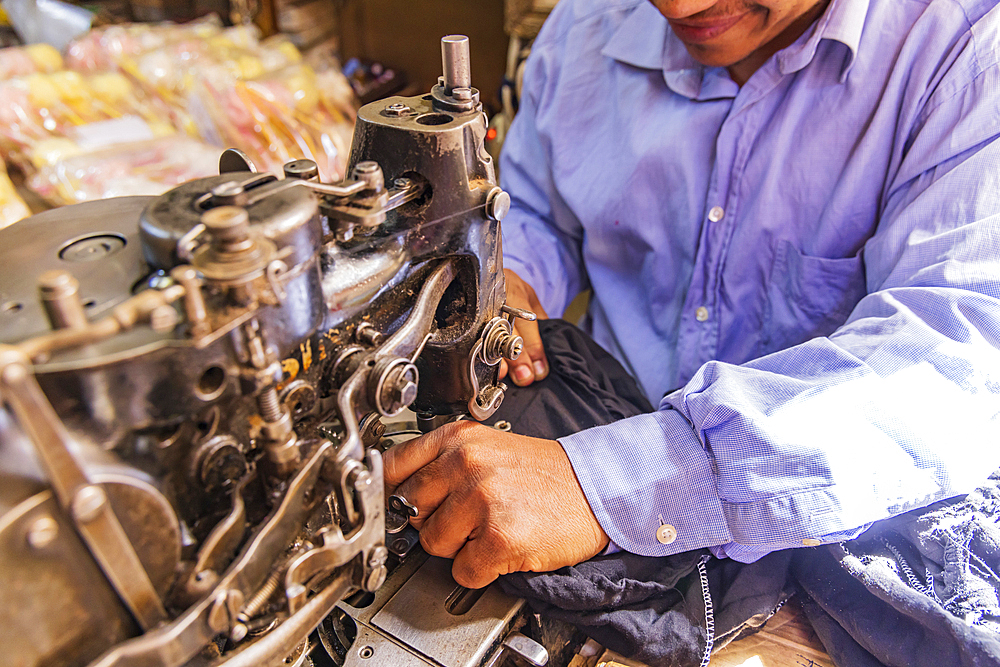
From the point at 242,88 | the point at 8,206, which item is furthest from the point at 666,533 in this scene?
the point at 242,88

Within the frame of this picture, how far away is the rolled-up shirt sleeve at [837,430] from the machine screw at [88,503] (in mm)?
607

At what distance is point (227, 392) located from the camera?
59cm

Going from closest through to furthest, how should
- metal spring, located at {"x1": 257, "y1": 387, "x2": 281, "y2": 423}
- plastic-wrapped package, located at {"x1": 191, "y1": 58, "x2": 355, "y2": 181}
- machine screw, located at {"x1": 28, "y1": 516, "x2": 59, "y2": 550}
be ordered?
machine screw, located at {"x1": 28, "y1": 516, "x2": 59, "y2": 550}
metal spring, located at {"x1": 257, "y1": 387, "x2": 281, "y2": 423}
plastic-wrapped package, located at {"x1": 191, "y1": 58, "x2": 355, "y2": 181}

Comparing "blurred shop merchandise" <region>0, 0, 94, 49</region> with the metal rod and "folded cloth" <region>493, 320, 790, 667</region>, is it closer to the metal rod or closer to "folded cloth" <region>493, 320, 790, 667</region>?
the metal rod

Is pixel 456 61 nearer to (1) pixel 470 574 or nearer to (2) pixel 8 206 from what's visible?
(1) pixel 470 574

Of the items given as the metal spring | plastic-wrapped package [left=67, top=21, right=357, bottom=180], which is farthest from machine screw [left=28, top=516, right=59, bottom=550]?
plastic-wrapped package [left=67, top=21, right=357, bottom=180]

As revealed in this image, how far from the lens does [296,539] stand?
0.67 metres

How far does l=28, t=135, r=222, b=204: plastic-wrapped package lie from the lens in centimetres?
197

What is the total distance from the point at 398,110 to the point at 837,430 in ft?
2.28

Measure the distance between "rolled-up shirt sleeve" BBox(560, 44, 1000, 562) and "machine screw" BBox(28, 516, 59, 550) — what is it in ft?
2.07

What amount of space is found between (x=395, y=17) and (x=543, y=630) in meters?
2.99

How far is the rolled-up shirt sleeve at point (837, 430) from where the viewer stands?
2.92 ft

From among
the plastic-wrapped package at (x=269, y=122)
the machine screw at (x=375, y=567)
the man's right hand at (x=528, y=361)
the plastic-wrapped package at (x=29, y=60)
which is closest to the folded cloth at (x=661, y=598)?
the machine screw at (x=375, y=567)

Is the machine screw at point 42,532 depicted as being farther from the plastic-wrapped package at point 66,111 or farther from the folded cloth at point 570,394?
the plastic-wrapped package at point 66,111
